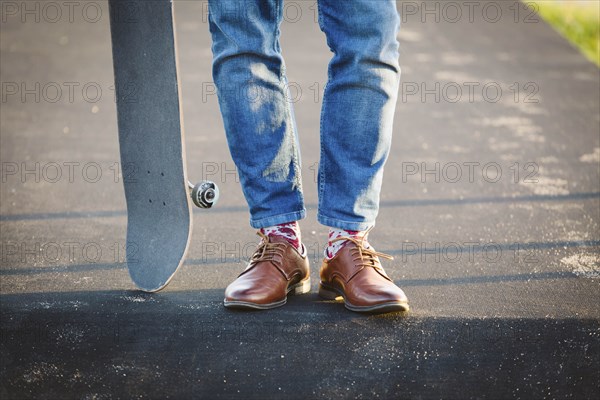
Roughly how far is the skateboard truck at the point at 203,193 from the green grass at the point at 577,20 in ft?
17.3

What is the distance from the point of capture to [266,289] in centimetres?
177

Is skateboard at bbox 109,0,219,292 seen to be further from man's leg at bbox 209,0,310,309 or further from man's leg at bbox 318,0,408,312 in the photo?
man's leg at bbox 318,0,408,312

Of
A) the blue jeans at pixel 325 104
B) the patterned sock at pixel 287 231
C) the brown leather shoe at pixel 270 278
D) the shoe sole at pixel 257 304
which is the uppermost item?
the blue jeans at pixel 325 104

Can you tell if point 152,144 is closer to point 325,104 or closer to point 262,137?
point 262,137

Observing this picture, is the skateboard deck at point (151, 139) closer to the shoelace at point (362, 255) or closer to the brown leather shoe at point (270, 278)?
the brown leather shoe at point (270, 278)

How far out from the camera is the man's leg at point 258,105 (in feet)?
5.74

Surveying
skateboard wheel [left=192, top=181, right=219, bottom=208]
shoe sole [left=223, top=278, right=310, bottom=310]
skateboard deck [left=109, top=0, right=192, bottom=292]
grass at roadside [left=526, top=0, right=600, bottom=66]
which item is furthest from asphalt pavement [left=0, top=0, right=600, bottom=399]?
grass at roadside [left=526, top=0, right=600, bottom=66]

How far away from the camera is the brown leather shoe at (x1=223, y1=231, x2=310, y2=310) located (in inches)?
69.1

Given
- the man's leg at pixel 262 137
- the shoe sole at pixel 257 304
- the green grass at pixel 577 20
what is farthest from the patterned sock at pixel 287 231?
the green grass at pixel 577 20

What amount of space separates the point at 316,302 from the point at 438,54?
143 inches

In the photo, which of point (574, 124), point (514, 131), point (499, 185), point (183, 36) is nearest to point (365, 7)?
point (499, 185)

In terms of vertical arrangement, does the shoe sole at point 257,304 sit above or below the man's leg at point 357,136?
below

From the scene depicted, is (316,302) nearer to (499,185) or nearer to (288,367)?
(288,367)

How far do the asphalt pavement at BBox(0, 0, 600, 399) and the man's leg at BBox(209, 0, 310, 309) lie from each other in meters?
0.09
